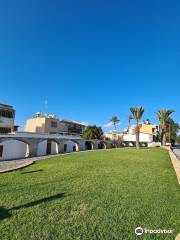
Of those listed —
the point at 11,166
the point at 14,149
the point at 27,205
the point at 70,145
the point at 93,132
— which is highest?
the point at 93,132

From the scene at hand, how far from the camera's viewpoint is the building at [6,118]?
39438mm

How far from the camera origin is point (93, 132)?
219 ft

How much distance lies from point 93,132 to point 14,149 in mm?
33238

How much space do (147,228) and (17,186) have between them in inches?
297

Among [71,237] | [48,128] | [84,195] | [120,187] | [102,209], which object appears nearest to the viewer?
[71,237]

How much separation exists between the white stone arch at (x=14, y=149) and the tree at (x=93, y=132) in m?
29.4

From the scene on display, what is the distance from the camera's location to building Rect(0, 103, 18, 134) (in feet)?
129

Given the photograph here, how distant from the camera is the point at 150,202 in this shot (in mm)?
8273

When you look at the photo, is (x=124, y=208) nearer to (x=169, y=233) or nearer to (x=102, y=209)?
(x=102, y=209)

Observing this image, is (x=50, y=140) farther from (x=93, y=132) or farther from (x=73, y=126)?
(x=73, y=126)

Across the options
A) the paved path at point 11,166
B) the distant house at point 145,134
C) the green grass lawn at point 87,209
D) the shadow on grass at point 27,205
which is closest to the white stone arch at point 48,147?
the paved path at point 11,166

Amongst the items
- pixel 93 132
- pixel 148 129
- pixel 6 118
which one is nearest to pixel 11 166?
pixel 6 118

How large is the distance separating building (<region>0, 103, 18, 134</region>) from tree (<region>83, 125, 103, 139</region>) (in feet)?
93.0

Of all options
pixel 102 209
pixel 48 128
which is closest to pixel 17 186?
pixel 102 209
